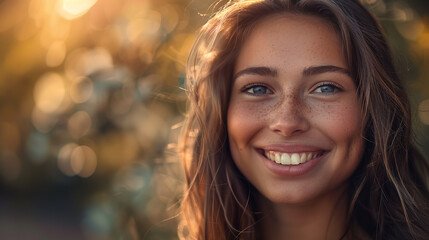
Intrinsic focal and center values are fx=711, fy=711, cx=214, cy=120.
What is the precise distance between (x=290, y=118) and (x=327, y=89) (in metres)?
0.16

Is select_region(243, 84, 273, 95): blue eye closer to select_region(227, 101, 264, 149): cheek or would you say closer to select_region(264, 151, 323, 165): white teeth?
select_region(227, 101, 264, 149): cheek

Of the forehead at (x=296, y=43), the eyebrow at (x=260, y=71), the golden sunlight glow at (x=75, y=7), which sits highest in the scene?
the golden sunlight glow at (x=75, y=7)

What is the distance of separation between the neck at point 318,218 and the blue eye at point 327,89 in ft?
1.18

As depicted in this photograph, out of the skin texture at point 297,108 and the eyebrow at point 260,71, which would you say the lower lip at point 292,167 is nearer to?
the skin texture at point 297,108

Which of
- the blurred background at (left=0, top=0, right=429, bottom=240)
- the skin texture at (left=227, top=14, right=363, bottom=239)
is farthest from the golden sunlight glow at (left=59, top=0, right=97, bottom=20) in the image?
the skin texture at (left=227, top=14, right=363, bottom=239)

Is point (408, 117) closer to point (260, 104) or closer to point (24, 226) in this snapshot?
point (260, 104)

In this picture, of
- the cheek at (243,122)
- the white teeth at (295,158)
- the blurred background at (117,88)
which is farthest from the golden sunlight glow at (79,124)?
the white teeth at (295,158)

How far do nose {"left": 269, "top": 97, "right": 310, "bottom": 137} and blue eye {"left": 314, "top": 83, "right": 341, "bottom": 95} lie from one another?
7 cm

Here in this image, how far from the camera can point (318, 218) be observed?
237cm

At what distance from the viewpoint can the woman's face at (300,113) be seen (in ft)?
7.19

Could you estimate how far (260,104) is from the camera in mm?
2277

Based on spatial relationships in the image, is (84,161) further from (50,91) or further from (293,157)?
(293,157)

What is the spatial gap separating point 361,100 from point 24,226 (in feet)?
12.0

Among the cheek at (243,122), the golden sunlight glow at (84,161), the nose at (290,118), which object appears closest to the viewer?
the nose at (290,118)
